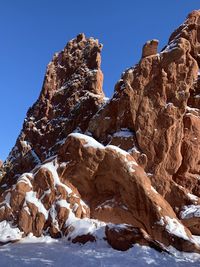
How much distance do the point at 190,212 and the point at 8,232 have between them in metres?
11.1

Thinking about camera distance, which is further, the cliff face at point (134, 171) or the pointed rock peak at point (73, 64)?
the pointed rock peak at point (73, 64)

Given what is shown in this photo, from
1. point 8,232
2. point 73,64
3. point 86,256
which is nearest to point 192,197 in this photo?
point 86,256

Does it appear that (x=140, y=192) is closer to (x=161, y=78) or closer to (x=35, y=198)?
(x=35, y=198)

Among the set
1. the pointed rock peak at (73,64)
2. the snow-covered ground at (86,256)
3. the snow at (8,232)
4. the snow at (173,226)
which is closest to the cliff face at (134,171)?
the snow at (173,226)

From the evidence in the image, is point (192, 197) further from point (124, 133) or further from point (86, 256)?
point (86, 256)

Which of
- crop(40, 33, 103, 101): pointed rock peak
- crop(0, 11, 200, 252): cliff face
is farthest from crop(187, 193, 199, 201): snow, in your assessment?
crop(40, 33, 103, 101): pointed rock peak

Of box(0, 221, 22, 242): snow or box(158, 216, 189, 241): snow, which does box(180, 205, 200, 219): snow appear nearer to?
box(158, 216, 189, 241): snow

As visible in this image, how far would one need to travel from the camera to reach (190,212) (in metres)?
24.1

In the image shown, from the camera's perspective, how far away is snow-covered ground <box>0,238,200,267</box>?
1538cm

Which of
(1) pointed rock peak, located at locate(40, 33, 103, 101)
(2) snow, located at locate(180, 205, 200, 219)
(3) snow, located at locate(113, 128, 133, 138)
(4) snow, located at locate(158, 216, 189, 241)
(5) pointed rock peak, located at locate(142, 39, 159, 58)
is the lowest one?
(4) snow, located at locate(158, 216, 189, 241)

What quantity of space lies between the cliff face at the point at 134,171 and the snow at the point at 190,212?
0.07 metres

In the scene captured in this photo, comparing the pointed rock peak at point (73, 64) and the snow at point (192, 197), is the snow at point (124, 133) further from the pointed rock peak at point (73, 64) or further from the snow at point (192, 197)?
the pointed rock peak at point (73, 64)

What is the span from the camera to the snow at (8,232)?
20688mm

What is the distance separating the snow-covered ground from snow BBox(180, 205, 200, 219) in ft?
17.6
